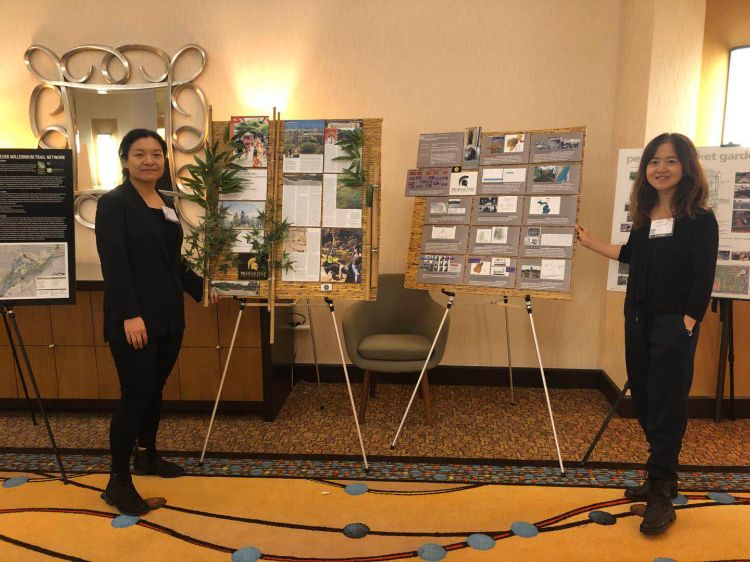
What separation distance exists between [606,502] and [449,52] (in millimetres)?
3019

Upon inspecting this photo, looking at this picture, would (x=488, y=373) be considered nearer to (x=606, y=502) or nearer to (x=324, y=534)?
(x=606, y=502)

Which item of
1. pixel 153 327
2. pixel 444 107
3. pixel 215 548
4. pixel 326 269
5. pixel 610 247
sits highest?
pixel 444 107

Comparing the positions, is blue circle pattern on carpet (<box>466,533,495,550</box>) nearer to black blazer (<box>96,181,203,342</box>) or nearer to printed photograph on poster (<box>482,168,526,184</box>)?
black blazer (<box>96,181,203,342</box>)

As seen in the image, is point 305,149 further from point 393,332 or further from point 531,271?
point 393,332

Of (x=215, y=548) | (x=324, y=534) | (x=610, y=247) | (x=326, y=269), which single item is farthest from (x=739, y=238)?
(x=215, y=548)

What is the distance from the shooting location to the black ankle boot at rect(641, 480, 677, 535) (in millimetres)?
2098

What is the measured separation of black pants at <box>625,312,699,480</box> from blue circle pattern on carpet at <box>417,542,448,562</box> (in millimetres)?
959

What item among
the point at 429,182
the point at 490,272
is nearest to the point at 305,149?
the point at 429,182

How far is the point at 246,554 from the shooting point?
199 cm

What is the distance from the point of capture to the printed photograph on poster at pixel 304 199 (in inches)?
107

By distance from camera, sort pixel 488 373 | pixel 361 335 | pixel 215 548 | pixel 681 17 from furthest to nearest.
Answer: pixel 488 373 < pixel 361 335 < pixel 681 17 < pixel 215 548

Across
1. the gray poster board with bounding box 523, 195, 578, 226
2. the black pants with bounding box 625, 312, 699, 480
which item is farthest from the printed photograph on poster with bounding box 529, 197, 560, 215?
the black pants with bounding box 625, 312, 699, 480

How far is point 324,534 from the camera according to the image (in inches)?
83.7

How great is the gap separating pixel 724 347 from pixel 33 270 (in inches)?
155
